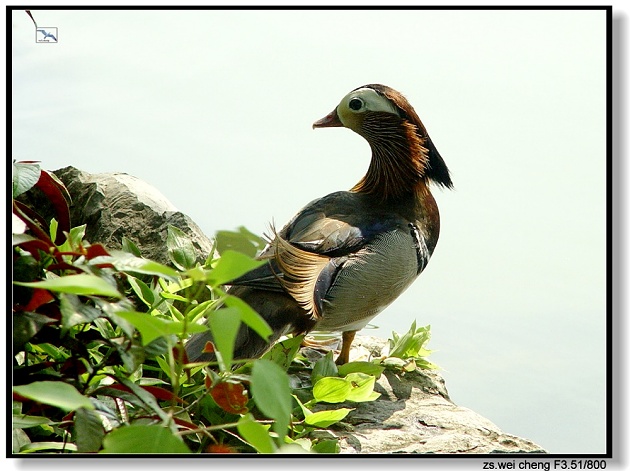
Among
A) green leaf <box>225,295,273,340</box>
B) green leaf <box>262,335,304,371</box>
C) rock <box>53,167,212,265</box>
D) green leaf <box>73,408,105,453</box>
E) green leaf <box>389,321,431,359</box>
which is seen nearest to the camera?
green leaf <box>225,295,273,340</box>

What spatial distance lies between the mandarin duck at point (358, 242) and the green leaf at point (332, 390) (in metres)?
0.09

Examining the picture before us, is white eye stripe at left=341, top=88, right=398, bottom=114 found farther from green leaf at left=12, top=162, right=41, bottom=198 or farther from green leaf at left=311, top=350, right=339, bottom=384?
green leaf at left=12, top=162, right=41, bottom=198

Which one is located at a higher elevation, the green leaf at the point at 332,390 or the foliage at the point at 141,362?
the foliage at the point at 141,362

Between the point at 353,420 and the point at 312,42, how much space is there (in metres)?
0.61

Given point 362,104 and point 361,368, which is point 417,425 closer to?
point 361,368

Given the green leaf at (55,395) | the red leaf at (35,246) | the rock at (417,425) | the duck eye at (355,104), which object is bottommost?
the rock at (417,425)

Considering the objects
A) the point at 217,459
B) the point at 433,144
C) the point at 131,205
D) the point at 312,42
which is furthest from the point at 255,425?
the point at 131,205

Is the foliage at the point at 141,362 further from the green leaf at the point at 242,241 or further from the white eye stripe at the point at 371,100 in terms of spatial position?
the white eye stripe at the point at 371,100

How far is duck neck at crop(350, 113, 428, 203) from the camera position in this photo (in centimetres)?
134

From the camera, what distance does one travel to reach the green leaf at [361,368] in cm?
128

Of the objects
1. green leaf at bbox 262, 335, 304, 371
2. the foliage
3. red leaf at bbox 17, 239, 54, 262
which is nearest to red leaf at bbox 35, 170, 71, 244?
the foliage

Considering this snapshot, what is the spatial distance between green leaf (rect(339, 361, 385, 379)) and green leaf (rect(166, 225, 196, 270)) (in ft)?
1.12

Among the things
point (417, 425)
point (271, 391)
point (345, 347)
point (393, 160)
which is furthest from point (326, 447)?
point (393, 160)

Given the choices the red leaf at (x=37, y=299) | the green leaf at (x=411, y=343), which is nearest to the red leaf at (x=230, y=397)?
the red leaf at (x=37, y=299)
